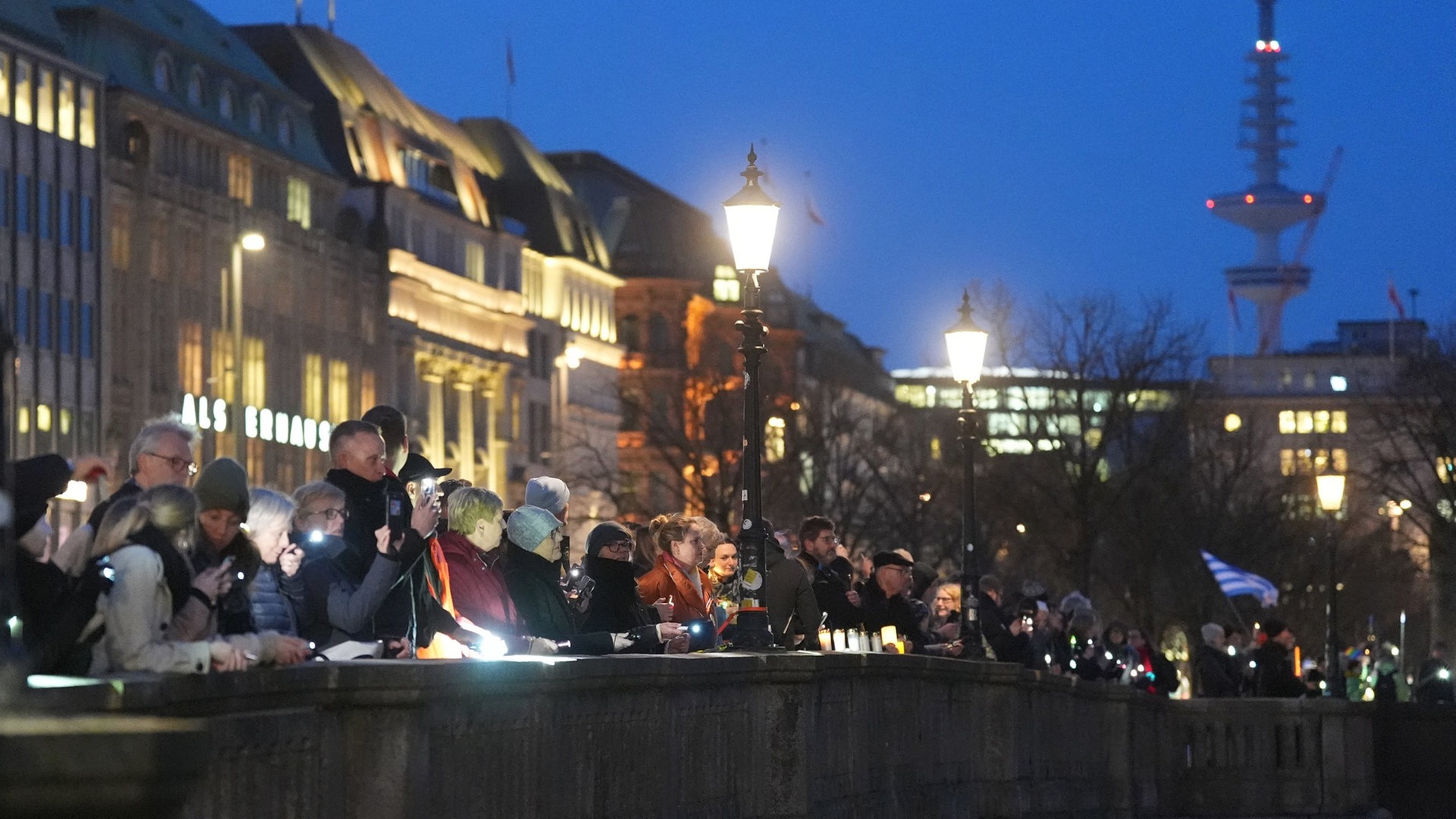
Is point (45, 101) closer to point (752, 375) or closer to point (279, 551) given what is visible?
point (752, 375)

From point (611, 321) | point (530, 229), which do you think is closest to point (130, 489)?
point (530, 229)

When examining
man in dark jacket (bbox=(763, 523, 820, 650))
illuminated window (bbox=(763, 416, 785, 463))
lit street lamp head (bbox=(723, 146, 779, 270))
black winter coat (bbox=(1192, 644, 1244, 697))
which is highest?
illuminated window (bbox=(763, 416, 785, 463))

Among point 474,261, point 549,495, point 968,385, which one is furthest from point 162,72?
point 549,495

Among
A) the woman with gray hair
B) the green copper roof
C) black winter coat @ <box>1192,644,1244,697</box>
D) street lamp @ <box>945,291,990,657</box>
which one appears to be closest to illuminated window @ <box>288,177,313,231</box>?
the green copper roof

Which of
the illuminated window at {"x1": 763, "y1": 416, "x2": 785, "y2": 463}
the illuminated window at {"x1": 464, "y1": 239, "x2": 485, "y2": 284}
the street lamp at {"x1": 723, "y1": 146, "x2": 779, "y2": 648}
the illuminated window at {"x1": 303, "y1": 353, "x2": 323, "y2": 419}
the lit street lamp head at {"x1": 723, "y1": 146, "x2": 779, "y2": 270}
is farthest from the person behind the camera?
the illuminated window at {"x1": 464, "y1": 239, "x2": 485, "y2": 284}

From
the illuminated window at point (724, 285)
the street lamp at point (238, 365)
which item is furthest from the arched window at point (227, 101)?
the illuminated window at point (724, 285)

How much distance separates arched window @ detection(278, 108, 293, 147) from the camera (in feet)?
298

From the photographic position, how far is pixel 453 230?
10844cm

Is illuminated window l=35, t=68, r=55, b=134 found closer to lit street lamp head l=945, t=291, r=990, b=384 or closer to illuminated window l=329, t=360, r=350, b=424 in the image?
illuminated window l=329, t=360, r=350, b=424

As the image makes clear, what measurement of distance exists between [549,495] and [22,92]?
60.4 m

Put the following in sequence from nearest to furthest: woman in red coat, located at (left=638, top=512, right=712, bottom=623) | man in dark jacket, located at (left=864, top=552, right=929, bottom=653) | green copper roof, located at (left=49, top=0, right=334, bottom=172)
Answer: woman in red coat, located at (left=638, top=512, right=712, bottom=623) → man in dark jacket, located at (left=864, top=552, right=929, bottom=653) → green copper roof, located at (left=49, top=0, right=334, bottom=172)

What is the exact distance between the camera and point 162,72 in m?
82.2

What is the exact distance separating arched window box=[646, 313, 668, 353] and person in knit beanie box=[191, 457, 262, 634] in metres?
126

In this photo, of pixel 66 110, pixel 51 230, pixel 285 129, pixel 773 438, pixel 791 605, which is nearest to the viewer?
pixel 791 605
